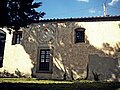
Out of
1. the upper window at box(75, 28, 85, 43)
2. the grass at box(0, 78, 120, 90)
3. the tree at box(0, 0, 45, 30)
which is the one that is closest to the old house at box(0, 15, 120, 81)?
the upper window at box(75, 28, 85, 43)

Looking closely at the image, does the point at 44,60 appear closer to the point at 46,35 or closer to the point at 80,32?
the point at 46,35

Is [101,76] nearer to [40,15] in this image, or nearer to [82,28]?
[82,28]

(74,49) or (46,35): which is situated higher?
(46,35)

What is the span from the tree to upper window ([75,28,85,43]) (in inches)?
208

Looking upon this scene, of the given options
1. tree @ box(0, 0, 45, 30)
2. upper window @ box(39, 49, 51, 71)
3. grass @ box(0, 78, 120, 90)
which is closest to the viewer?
grass @ box(0, 78, 120, 90)

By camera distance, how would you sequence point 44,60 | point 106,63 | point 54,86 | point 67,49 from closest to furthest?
point 54,86 → point 106,63 → point 67,49 → point 44,60

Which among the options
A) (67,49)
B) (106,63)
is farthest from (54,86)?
(67,49)

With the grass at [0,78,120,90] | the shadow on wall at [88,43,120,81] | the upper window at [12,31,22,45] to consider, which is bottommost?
the grass at [0,78,120,90]

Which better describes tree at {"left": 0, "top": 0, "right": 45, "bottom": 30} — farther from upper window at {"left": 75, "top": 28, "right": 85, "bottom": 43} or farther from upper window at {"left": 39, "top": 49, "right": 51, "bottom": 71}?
upper window at {"left": 39, "top": 49, "right": 51, "bottom": 71}

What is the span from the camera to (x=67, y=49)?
19062mm

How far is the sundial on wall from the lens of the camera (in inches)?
778

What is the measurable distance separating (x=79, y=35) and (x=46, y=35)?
326 cm

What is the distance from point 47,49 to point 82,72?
4.15m

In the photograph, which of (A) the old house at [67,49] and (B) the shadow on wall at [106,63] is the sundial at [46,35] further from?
(B) the shadow on wall at [106,63]
